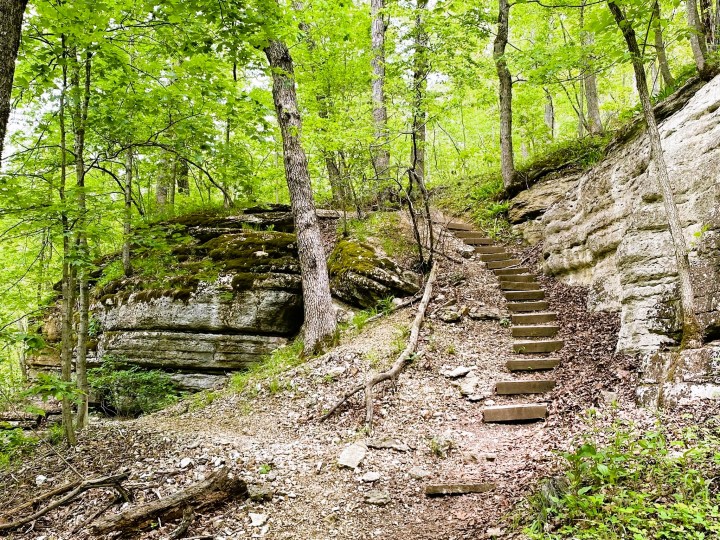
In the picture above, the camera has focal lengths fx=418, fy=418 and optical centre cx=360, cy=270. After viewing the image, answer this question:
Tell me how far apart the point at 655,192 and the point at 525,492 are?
5078 mm

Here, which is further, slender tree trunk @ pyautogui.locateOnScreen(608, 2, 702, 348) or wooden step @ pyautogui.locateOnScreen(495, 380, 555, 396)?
wooden step @ pyautogui.locateOnScreen(495, 380, 555, 396)

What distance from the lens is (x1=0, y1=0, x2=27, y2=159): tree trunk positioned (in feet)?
9.93

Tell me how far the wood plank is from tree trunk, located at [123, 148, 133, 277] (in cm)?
528

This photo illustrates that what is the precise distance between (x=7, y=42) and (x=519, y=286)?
31.2 feet

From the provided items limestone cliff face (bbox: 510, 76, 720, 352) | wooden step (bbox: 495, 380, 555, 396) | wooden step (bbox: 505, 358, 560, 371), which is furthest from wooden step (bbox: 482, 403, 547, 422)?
limestone cliff face (bbox: 510, 76, 720, 352)

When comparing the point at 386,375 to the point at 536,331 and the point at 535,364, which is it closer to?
the point at 535,364

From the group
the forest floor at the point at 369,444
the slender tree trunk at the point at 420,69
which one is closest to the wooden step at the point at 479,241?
the slender tree trunk at the point at 420,69

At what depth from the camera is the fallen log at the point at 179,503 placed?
13.1ft

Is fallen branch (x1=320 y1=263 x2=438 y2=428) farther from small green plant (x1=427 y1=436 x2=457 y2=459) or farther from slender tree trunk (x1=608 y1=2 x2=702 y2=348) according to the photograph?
slender tree trunk (x1=608 y1=2 x2=702 y2=348)

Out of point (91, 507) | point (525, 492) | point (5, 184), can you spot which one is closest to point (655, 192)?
point (525, 492)

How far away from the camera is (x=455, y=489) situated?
14.4 feet

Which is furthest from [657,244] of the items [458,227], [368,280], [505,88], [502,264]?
[505,88]

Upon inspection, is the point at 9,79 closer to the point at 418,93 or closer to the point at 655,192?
the point at 655,192

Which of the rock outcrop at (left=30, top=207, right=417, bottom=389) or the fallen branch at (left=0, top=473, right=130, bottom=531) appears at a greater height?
the rock outcrop at (left=30, top=207, right=417, bottom=389)
